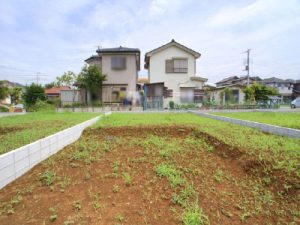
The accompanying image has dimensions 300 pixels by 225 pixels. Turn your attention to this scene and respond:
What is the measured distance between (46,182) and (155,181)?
4.86ft

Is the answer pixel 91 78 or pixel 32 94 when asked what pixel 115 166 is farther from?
pixel 32 94

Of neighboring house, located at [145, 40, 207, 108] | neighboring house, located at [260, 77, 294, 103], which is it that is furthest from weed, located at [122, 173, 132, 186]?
neighboring house, located at [260, 77, 294, 103]

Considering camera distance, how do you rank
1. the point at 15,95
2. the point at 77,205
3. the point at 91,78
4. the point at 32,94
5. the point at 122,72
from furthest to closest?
the point at 15,95
the point at 32,94
the point at 122,72
the point at 91,78
the point at 77,205

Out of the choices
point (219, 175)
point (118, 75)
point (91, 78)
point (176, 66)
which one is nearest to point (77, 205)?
point (219, 175)

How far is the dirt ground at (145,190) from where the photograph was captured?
199cm

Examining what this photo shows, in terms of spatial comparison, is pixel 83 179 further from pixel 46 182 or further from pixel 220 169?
pixel 220 169

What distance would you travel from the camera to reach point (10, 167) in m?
2.54

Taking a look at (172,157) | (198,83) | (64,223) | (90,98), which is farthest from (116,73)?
(64,223)

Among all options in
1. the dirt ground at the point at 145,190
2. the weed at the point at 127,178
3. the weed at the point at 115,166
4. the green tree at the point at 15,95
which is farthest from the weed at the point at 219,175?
the green tree at the point at 15,95

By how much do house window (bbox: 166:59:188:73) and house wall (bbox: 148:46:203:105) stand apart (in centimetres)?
29

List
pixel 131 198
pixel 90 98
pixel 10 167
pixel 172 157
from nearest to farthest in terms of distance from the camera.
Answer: pixel 131 198 → pixel 10 167 → pixel 172 157 → pixel 90 98

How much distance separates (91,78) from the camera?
15.4m

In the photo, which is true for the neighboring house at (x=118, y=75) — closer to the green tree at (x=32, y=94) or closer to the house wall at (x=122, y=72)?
the house wall at (x=122, y=72)

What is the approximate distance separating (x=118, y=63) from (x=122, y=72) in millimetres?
859
